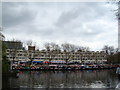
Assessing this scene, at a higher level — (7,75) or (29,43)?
(29,43)

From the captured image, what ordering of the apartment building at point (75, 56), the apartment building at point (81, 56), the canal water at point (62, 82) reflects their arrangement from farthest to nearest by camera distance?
the apartment building at point (81, 56) → the apartment building at point (75, 56) → the canal water at point (62, 82)

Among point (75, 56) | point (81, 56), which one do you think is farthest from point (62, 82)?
point (75, 56)

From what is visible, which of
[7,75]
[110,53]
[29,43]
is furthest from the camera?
[110,53]

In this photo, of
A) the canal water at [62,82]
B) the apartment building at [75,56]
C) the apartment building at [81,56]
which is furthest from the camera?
the apartment building at [81,56]

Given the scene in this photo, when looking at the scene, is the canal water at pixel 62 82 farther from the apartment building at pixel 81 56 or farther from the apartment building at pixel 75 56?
the apartment building at pixel 81 56

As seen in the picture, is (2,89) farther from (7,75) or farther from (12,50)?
(12,50)

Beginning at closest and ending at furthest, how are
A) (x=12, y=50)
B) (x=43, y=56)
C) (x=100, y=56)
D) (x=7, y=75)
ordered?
(x=7, y=75) < (x=12, y=50) < (x=43, y=56) < (x=100, y=56)

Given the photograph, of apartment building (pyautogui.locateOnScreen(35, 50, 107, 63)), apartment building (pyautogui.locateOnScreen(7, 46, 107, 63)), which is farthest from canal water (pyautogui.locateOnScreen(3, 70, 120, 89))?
apartment building (pyautogui.locateOnScreen(35, 50, 107, 63))

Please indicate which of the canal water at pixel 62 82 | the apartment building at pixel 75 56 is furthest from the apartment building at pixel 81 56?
the canal water at pixel 62 82

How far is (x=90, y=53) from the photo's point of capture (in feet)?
385

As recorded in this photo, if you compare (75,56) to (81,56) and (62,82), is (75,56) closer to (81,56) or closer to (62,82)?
(81,56)

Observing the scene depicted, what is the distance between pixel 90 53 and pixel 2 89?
335ft

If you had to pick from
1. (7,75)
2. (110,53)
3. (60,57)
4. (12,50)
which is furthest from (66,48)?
(7,75)

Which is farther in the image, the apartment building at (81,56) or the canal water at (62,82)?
the apartment building at (81,56)
